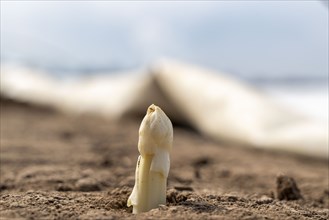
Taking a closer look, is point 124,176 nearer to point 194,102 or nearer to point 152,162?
point 152,162

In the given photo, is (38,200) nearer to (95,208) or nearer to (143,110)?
(95,208)

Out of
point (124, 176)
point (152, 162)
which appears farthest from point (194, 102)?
point (152, 162)

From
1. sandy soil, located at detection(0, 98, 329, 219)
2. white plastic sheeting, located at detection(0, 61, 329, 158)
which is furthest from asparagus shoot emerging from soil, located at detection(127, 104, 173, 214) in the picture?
white plastic sheeting, located at detection(0, 61, 329, 158)

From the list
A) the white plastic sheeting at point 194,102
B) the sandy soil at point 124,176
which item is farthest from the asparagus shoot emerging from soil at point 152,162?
the white plastic sheeting at point 194,102

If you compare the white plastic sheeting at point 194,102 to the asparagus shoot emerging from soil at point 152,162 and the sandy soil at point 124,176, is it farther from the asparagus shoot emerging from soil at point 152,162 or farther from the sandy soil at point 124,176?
the asparagus shoot emerging from soil at point 152,162

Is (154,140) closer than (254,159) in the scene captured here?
Yes

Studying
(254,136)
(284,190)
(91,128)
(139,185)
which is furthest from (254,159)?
(139,185)

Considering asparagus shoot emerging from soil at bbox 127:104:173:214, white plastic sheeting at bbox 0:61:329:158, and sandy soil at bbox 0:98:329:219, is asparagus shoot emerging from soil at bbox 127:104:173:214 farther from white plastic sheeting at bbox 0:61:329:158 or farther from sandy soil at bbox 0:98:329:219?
white plastic sheeting at bbox 0:61:329:158
